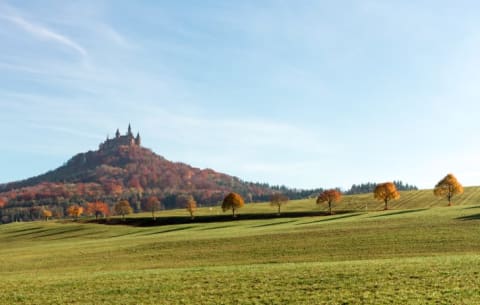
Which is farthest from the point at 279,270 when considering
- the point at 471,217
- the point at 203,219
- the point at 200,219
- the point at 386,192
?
the point at 200,219

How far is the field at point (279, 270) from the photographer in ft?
70.5

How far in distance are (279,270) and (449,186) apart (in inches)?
3844

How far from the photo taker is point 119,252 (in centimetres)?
5462

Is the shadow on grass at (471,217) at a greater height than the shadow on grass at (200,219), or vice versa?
the shadow on grass at (471,217)

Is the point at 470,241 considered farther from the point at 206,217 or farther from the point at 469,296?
the point at 206,217

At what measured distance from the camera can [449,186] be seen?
113500 mm

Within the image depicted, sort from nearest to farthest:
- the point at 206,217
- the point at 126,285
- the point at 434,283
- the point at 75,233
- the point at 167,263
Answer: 1. the point at 434,283
2. the point at 126,285
3. the point at 167,263
4. the point at 75,233
5. the point at 206,217

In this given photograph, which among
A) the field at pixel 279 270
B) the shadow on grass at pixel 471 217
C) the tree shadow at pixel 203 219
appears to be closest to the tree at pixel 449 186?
the tree shadow at pixel 203 219

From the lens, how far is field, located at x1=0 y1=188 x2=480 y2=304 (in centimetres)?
2150

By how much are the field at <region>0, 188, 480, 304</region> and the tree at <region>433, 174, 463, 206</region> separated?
1953 inches

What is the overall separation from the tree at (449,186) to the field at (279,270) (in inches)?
1953

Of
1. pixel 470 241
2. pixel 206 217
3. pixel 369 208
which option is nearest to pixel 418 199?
pixel 369 208

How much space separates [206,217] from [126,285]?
316ft

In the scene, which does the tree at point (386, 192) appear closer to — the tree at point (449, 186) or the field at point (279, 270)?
the tree at point (449, 186)
